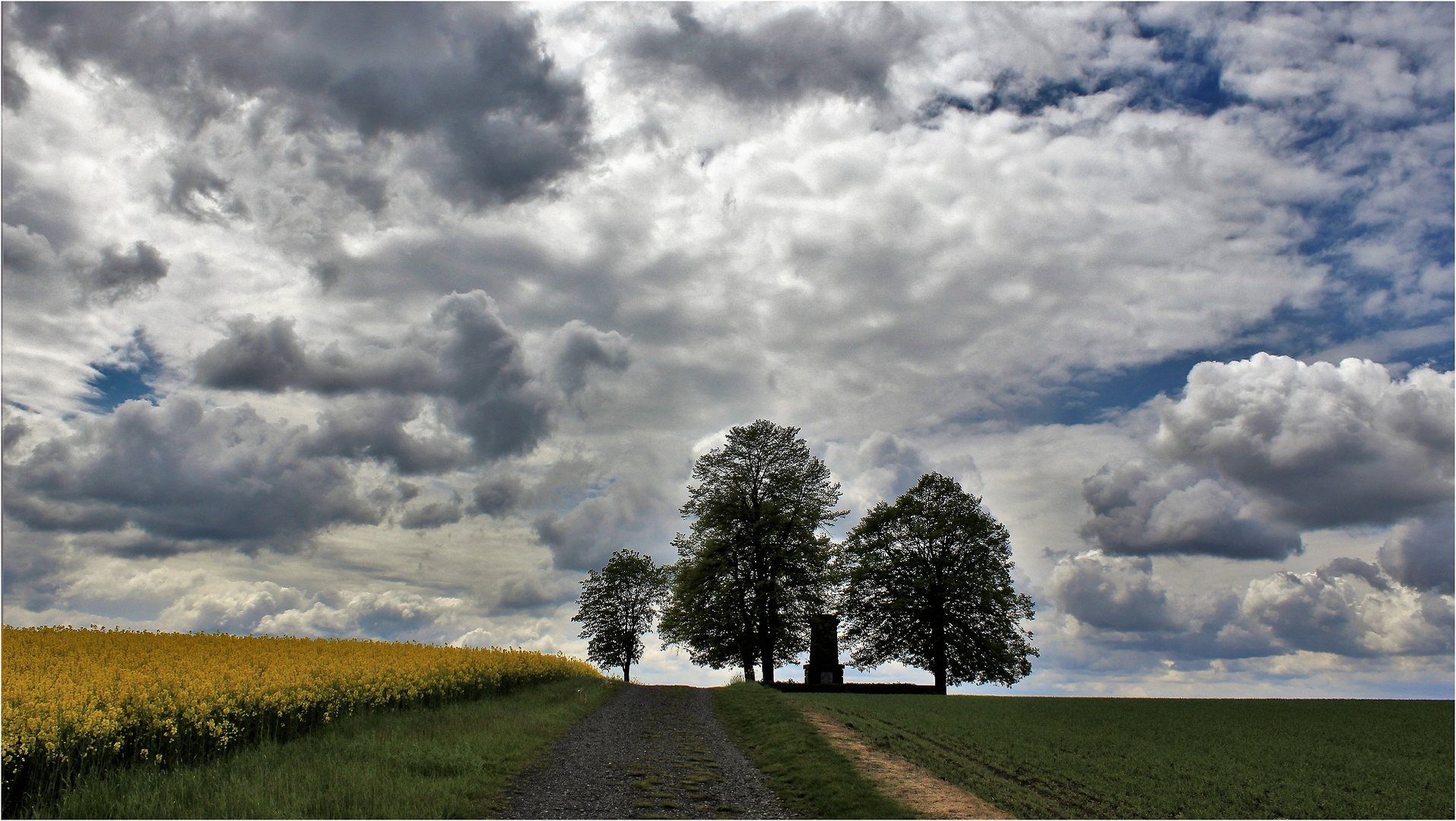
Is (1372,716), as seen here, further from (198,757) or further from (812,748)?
(198,757)

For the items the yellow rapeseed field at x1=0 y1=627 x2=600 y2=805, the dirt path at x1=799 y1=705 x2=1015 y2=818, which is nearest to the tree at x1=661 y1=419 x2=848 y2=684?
the yellow rapeseed field at x1=0 y1=627 x2=600 y2=805

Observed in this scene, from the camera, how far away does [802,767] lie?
13820 millimetres

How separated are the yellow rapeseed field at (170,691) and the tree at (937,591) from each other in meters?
27.1

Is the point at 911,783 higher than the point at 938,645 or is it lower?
higher

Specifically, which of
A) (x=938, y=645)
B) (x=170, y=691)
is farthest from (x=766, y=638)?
(x=170, y=691)

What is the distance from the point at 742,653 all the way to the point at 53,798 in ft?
115

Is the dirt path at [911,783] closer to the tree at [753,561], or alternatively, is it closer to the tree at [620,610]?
the tree at [753,561]

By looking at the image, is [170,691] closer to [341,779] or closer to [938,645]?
[341,779]

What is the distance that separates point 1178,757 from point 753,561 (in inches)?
1053

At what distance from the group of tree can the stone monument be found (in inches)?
40.9

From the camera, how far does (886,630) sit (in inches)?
1836

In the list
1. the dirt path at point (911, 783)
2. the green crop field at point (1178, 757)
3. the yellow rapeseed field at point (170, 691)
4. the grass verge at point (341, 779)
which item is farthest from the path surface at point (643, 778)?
the yellow rapeseed field at point (170, 691)

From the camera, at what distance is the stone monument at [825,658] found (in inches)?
1831

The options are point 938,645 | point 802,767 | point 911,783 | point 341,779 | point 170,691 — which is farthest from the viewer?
point 938,645
